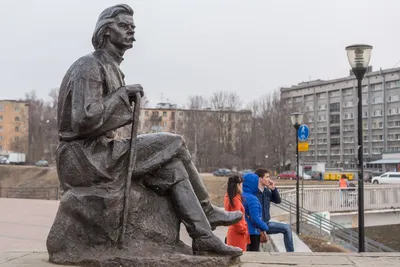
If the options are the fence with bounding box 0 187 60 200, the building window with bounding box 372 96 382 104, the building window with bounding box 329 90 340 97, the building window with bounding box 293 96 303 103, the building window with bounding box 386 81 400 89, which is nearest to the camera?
the fence with bounding box 0 187 60 200

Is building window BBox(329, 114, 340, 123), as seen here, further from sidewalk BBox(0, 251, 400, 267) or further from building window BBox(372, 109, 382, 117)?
sidewalk BBox(0, 251, 400, 267)

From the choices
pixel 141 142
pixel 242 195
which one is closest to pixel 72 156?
pixel 141 142

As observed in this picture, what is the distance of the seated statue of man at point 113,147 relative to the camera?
4.99 meters

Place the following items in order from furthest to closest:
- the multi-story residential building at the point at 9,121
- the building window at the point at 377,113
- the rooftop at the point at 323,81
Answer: the multi-story residential building at the point at 9,121 → the building window at the point at 377,113 → the rooftop at the point at 323,81

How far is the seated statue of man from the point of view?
4988 mm

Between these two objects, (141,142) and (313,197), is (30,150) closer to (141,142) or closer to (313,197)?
(313,197)

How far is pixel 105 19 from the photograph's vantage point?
5375 mm

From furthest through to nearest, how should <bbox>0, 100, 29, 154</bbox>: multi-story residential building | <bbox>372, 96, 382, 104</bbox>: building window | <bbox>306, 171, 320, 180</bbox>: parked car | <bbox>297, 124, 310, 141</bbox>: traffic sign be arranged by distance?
<bbox>0, 100, 29, 154</bbox>: multi-story residential building, <bbox>372, 96, 382, 104</bbox>: building window, <bbox>306, 171, 320, 180</bbox>: parked car, <bbox>297, 124, 310, 141</bbox>: traffic sign

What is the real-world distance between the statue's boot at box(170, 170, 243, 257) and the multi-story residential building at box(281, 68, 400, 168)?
241 ft

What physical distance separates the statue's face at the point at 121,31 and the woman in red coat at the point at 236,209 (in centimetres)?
280

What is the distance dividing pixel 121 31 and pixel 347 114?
3376 inches

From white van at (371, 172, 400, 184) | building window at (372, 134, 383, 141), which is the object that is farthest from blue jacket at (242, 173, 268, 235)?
building window at (372, 134, 383, 141)

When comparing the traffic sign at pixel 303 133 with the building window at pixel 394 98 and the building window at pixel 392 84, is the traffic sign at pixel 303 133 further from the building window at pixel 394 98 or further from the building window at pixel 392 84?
the building window at pixel 394 98

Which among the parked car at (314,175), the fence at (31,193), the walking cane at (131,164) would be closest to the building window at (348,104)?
the parked car at (314,175)
